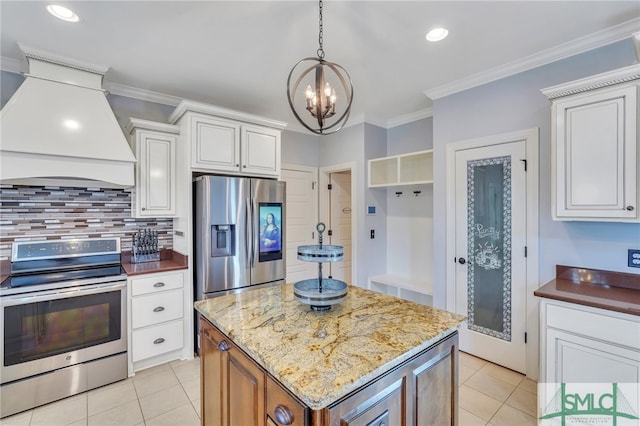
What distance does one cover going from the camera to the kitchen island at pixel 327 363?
3.11 feet

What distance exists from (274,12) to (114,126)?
5.54ft

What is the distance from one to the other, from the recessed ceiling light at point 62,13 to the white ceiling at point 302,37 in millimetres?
36

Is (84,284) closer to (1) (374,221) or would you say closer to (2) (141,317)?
(2) (141,317)

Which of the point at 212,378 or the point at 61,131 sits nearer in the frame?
the point at 212,378

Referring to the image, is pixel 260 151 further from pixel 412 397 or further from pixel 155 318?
pixel 412 397

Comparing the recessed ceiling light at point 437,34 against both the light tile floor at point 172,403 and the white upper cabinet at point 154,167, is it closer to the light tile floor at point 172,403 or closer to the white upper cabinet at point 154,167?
the white upper cabinet at point 154,167

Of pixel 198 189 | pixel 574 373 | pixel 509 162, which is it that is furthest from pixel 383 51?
pixel 574 373

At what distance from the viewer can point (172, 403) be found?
2.24 m

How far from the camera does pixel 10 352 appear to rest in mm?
2090

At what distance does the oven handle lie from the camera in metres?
2.07

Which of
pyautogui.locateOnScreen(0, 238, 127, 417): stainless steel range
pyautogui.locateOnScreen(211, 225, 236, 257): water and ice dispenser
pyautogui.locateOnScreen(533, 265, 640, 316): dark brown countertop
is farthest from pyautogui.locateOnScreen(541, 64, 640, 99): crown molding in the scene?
pyautogui.locateOnScreen(0, 238, 127, 417): stainless steel range

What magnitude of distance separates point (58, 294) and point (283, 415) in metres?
2.25

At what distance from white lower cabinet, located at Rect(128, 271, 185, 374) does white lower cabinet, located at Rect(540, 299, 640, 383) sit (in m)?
2.97

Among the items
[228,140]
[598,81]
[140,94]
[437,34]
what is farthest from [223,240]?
[598,81]
